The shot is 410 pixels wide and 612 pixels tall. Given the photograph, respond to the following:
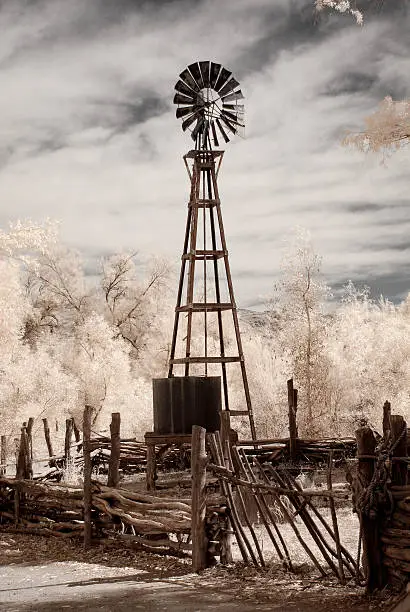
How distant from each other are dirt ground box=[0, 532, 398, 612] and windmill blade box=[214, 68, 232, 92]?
1193 cm

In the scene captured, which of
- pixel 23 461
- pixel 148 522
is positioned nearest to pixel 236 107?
pixel 23 461

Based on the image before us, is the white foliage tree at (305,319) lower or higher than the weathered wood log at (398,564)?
higher

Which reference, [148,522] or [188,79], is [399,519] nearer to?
[148,522]

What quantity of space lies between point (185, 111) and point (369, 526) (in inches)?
528

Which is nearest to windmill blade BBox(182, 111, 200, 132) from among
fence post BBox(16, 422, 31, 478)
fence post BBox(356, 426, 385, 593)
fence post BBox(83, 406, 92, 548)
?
fence post BBox(16, 422, 31, 478)

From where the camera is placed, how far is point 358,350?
26.5 m

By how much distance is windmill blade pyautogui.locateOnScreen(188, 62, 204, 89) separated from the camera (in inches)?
685

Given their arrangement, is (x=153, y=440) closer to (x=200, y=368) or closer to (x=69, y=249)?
(x=200, y=368)

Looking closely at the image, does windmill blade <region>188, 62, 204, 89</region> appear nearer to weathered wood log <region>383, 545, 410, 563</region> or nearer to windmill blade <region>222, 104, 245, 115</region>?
windmill blade <region>222, 104, 245, 115</region>

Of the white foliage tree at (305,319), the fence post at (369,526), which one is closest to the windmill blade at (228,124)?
the white foliage tree at (305,319)

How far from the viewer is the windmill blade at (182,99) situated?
1753 cm

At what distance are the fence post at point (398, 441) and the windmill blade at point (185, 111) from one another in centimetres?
1303

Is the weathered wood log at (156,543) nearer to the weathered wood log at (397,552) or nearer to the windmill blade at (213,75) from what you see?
the weathered wood log at (397,552)

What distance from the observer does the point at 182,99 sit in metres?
17.6
